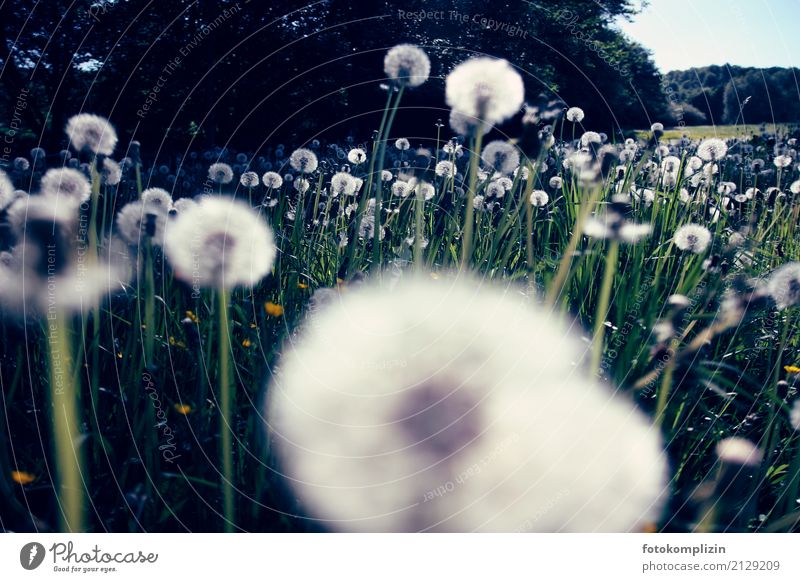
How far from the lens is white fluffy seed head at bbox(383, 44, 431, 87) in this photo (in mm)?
1481

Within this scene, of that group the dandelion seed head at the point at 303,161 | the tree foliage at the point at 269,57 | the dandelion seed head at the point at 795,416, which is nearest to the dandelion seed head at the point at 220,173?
the tree foliage at the point at 269,57

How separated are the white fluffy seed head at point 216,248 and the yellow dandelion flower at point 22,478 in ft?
1.68

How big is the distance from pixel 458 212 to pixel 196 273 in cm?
84

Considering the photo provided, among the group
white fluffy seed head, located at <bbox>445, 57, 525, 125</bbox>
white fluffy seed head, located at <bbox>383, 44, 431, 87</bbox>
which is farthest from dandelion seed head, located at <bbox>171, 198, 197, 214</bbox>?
white fluffy seed head, located at <bbox>445, 57, 525, 125</bbox>

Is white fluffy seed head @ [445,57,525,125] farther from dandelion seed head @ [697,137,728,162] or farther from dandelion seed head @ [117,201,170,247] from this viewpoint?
dandelion seed head @ [697,137,728,162]

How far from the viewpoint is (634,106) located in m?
1.81

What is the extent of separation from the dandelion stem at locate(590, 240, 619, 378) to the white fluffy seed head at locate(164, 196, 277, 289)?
0.83 meters

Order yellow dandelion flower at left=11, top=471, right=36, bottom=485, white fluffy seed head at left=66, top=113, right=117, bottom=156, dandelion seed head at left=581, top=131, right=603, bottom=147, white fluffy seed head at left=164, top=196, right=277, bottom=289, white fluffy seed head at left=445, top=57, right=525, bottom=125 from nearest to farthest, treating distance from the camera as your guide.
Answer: yellow dandelion flower at left=11, top=471, right=36, bottom=485
white fluffy seed head at left=164, top=196, right=277, bottom=289
white fluffy seed head at left=66, top=113, right=117, bottom=156
white fluffy seed head at left=445, top=57, right=525, bottom=125
dandelion seed head at left=581, top=131, right=603, bottom=147

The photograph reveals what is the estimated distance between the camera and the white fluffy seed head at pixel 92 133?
A: 4.61 ft

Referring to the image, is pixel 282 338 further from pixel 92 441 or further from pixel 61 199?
pixel 61 199

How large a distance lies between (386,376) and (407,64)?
0.82 m

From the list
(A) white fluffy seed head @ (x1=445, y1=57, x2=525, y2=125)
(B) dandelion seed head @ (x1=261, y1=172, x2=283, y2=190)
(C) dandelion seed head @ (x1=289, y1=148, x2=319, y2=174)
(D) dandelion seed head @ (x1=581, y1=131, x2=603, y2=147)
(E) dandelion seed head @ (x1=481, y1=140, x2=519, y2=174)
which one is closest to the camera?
(A) white fluffy seed head @ (x1=445, y1=57, x2=525, y2=125)

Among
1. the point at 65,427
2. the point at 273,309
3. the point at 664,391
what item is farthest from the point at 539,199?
the point at 65,427

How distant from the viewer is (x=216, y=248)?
1305 mm
